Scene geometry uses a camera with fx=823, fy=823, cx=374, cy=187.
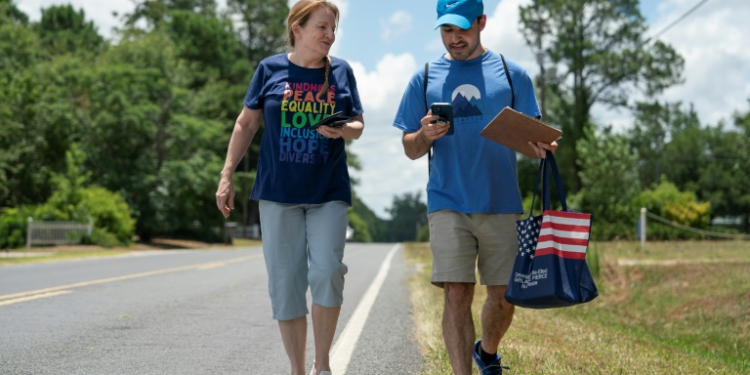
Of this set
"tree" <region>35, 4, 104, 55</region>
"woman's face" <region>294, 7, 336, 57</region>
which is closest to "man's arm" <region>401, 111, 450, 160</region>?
"woman's face" <region>294, 7, 336, 57</region>

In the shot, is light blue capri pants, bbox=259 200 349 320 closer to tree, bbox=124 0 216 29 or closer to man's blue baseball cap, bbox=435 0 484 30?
man's blue baseball cap, bbox=435 0 484 30

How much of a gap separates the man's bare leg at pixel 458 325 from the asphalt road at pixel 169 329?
2.92 ft

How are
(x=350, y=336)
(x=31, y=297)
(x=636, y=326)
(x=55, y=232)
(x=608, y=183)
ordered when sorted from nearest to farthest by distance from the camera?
(x=350, y=336)
(x=31, y=297)
(x=636, y=326)
(x=55, y=232)
(x=608, y=183)

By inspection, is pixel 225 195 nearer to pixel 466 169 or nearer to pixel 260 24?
pixel 466 169

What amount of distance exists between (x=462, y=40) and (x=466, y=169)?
0.69 m

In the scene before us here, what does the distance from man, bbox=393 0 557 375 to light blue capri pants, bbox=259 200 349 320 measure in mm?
540

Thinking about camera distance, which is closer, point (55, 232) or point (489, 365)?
point (489, 365)

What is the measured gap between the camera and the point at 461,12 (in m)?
4.34

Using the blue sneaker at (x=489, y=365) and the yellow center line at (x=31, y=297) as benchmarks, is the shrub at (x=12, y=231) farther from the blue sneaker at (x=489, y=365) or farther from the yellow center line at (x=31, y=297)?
the blue sneaker at (x=489, y=365)

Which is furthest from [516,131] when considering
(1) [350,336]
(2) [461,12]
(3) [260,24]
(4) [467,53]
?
(3) [260,24]

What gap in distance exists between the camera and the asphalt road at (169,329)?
5.32 meters

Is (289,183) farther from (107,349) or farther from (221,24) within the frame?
(221,24)

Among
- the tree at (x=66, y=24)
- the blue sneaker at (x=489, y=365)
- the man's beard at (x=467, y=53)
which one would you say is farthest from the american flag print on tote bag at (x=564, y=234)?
the tree at (x=66, y=24)

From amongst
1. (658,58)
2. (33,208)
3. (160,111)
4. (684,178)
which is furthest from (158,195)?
(684,178)
